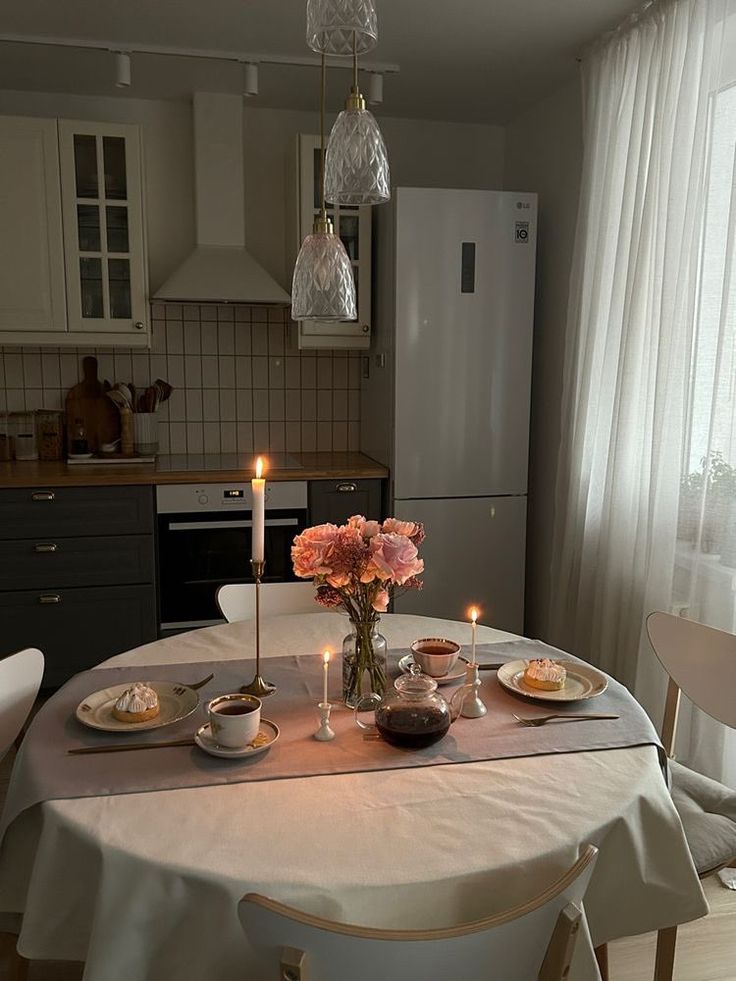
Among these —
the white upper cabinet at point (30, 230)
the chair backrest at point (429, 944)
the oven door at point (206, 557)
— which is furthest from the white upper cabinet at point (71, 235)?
the chair backrest at point (429, 944)

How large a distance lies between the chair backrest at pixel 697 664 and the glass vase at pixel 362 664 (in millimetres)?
748

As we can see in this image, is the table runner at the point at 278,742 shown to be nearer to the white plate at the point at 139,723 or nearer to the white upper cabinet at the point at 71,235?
the white plate at the point at 139,723

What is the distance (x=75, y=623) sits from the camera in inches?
132

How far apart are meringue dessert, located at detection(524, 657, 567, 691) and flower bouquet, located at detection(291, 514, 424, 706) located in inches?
12.5

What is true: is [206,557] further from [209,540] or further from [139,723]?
[139,723]

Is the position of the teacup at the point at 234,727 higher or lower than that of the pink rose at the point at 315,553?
lower

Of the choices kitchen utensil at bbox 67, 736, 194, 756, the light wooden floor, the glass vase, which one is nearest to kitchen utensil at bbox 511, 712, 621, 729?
the glass vase

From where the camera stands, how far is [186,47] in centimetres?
306

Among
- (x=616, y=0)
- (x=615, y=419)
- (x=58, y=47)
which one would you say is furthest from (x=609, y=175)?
(x=58, y=47)

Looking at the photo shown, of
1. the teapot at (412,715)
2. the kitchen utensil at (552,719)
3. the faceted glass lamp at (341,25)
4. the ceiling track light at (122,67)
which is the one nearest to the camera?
the faceted glass lamp at (341,25)

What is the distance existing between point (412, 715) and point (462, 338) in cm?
216

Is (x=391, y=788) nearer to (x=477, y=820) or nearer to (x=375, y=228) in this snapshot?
(x=477, y=820)

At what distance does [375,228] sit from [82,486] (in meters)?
1.65

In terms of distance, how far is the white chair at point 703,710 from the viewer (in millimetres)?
1621
